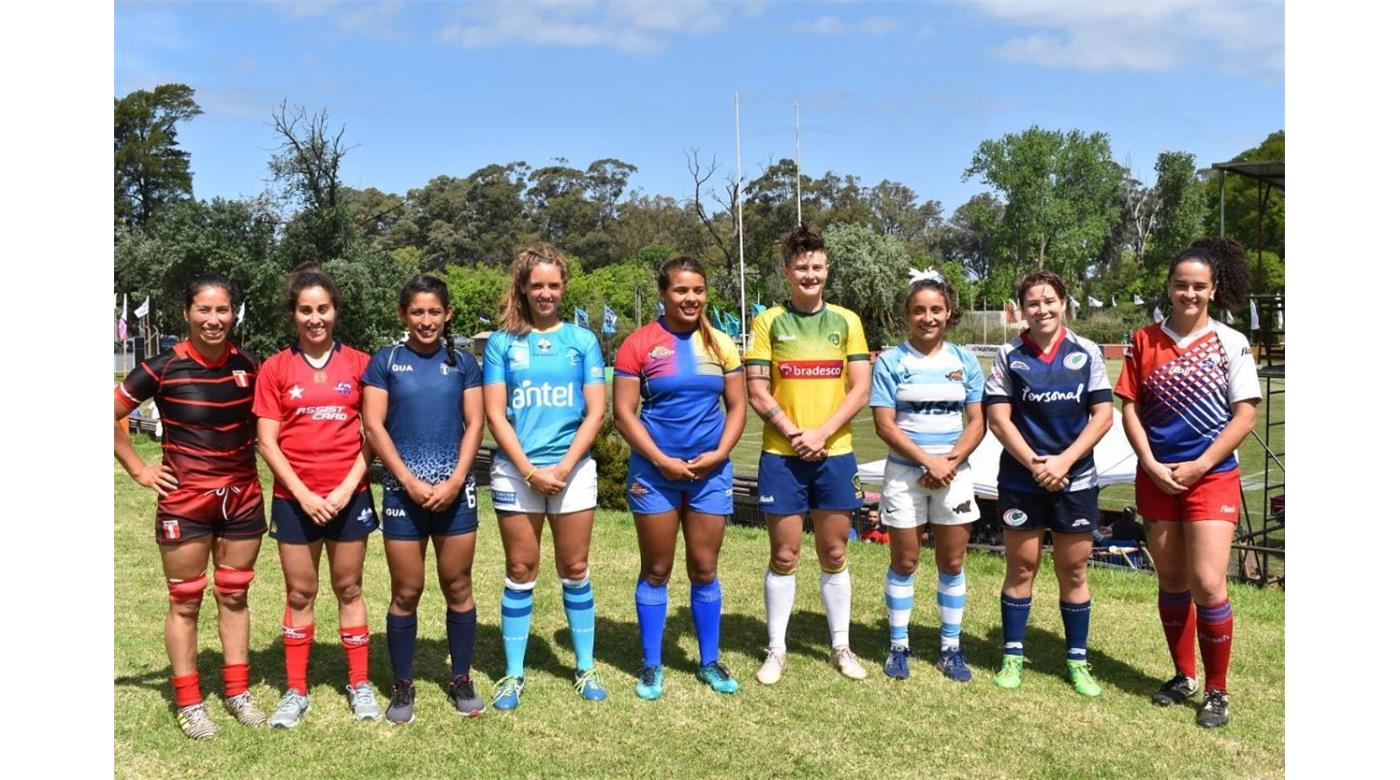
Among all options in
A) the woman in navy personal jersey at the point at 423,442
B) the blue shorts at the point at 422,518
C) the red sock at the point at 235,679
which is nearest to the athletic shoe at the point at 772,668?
the woman in navy personal jersey at the point at 423,442

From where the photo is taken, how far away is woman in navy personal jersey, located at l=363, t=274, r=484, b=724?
15.5 ft

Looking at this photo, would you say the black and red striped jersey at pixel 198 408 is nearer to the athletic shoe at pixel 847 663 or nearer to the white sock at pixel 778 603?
the white sock at pixel 778 603

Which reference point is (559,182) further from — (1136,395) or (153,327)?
(1136,395)

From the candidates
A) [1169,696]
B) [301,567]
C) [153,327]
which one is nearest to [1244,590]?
[1169,696]

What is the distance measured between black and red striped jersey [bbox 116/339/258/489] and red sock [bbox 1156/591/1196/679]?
4.34m

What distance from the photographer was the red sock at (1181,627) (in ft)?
17.0

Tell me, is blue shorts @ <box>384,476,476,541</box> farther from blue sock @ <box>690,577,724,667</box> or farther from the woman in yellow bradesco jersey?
the woman in yellow bradesco jersey

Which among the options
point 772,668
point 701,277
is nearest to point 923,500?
point 772,668

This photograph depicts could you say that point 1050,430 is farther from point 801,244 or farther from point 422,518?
point 422,518

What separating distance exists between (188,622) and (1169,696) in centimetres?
456

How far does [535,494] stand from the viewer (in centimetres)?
491

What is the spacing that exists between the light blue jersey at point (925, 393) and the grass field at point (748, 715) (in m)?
1.27

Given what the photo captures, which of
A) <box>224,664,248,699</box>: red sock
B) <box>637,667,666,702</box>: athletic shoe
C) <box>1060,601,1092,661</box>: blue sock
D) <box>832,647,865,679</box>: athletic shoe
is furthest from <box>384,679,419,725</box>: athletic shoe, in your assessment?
<box>1060,601,1092,661</box>: blue sock

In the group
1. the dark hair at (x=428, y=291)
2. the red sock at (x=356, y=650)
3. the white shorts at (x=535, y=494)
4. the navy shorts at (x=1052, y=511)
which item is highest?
the dark hair at (x=428, y=291)
